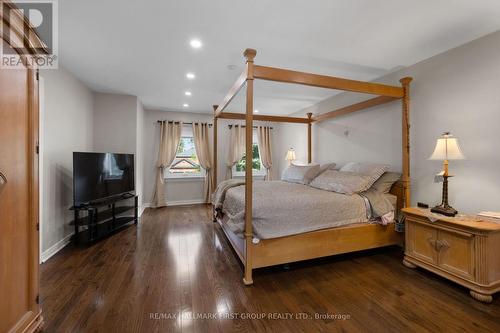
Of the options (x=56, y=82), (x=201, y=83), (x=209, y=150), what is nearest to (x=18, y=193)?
(x=56, y=82)

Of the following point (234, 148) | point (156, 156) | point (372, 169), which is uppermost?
point (234, 148)

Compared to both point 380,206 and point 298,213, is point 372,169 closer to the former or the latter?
point 380,206

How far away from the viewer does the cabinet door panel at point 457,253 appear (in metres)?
1.87

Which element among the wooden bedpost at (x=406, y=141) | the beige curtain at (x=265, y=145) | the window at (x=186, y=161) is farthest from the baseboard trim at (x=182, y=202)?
the wooden bedpost at (x=406, y=141)

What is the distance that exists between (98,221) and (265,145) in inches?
168

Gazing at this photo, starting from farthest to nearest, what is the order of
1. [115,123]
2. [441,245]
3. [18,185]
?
[115,123] < [441,245] < [18,185]

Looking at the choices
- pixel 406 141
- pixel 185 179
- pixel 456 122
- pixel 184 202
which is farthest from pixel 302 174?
pixel 184 202

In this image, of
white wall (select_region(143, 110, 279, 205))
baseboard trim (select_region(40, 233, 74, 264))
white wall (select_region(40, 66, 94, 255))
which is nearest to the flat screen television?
white wall (select_region(40, 66, 94, 255))

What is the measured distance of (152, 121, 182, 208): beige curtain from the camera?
17.1ft

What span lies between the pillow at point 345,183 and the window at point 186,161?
3.54m

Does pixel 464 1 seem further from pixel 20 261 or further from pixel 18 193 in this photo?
pixel 20 261

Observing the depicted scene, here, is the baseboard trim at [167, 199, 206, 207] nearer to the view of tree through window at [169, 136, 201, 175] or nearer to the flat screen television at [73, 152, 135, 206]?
the view of tree through window at [169, 136, 201, 175]

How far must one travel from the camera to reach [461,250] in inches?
75.9

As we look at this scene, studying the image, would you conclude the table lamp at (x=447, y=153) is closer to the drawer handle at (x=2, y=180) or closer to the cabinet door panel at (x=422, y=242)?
the cabinet door panel at (x=422, y=242)
